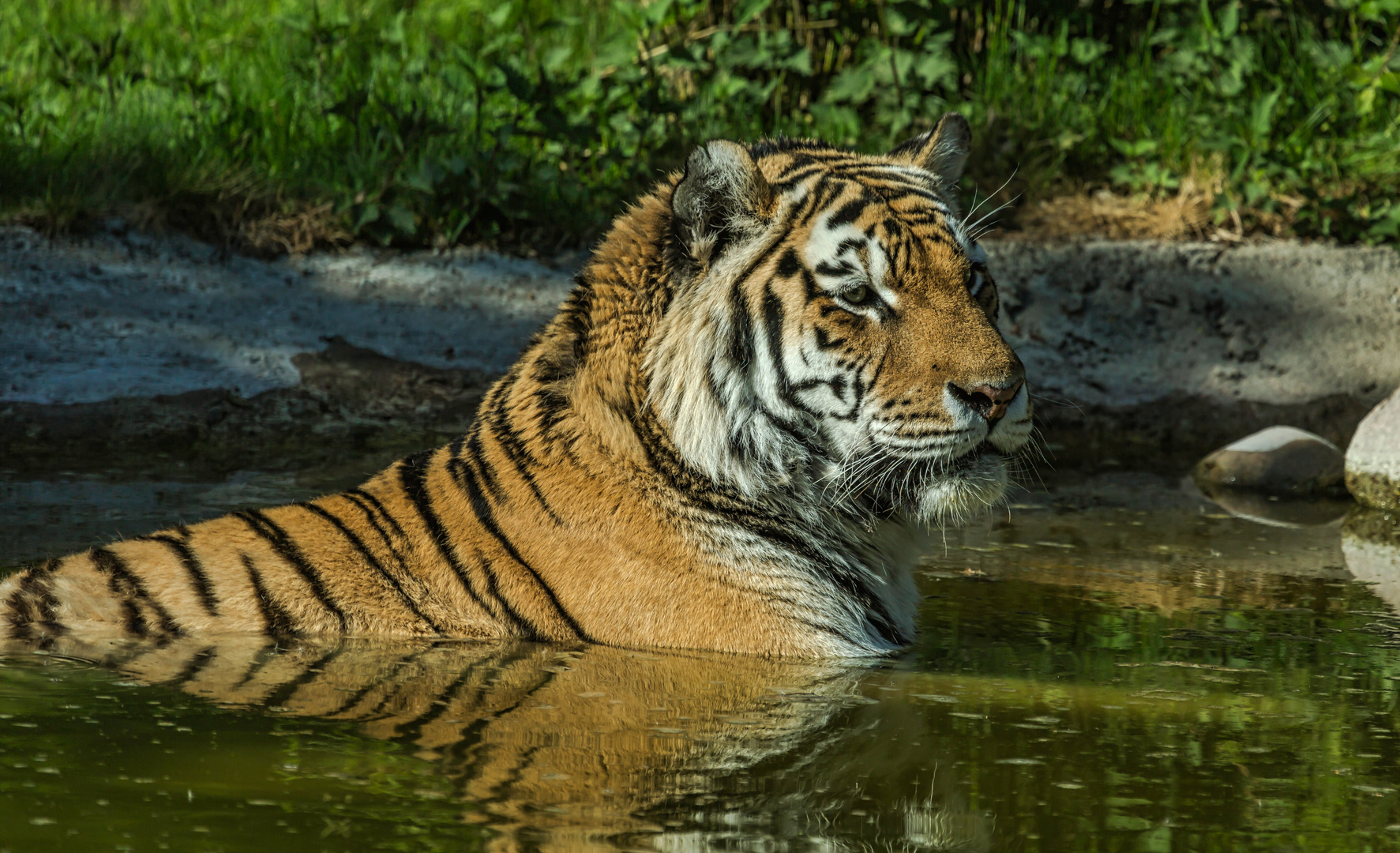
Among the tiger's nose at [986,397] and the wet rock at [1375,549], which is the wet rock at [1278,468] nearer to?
the wet rock at [1375,549]

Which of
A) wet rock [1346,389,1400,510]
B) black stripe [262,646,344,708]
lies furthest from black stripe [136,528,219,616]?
wet rock [1346,389,1400,510]

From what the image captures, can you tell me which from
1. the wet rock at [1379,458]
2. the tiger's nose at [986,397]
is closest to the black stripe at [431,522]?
the tiger's nose at [986,397]

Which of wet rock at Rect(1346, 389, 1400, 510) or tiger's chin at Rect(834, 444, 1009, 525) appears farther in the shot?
wet rock at Rect(1346, 389, 1400, 510)

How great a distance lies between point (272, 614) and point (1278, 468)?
3593 mm

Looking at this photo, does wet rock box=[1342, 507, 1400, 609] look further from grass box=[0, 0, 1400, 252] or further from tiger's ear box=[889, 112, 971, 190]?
grass box=[0, 0, 1400, 252]

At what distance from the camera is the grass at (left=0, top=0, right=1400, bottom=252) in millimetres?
5566

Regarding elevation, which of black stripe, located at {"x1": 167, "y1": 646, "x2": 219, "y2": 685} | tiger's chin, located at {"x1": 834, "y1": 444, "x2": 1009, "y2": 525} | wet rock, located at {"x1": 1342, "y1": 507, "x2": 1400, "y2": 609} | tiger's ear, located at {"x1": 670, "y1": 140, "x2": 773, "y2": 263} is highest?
tiger's ear, located at {"x1": 670, "y1": 140, "x2": 773, "y2": 263}

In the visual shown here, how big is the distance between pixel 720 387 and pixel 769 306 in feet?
0.60

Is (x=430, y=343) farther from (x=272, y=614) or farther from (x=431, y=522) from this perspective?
(x=272, y=614)

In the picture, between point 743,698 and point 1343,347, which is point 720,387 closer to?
point 743,698

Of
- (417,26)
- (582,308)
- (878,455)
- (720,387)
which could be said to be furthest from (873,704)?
(417,26)

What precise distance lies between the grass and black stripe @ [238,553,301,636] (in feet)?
9.96

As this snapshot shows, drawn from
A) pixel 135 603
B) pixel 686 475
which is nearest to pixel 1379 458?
pixel 686 475

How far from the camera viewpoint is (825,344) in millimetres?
2729
